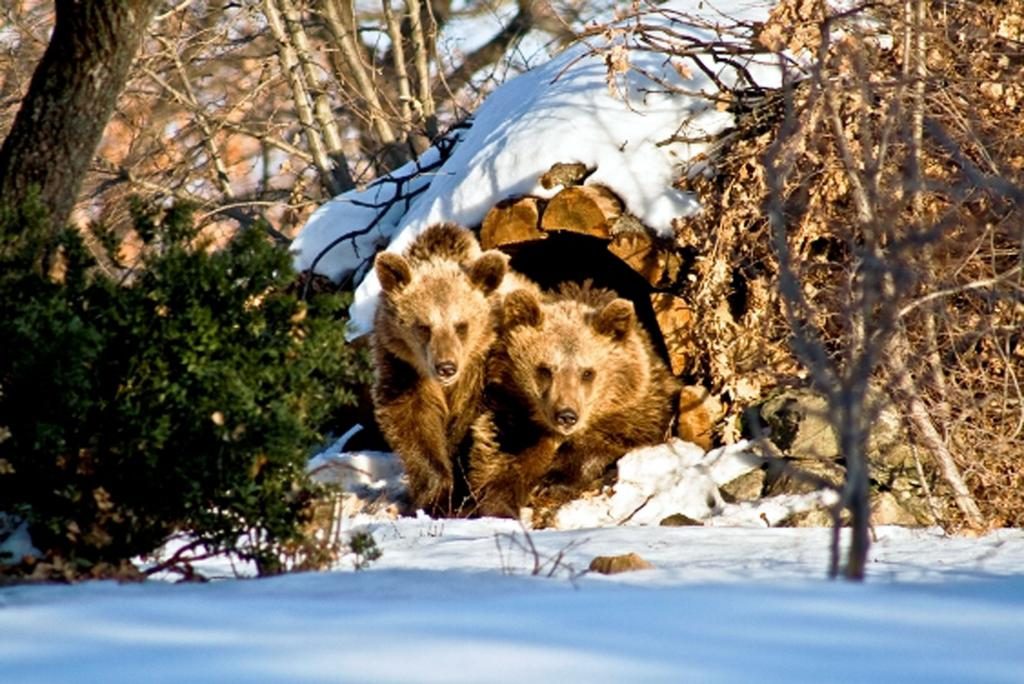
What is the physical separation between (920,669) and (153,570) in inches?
128

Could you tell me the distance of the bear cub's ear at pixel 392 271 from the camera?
32.7 ft

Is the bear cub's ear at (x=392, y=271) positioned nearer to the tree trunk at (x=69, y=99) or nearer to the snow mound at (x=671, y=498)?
the snow mound at (x=671, y=498)

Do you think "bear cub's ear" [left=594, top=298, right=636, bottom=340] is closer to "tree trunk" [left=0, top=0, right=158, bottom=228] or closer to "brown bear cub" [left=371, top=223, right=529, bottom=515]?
"brown bear cub" [left=371, top=223, right=529, bottom=515]

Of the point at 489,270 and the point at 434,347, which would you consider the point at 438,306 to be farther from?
the point at 489,270

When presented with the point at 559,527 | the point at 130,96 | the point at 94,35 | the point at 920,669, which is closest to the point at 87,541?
the point at 94,35

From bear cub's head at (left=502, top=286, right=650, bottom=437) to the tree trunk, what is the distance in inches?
149

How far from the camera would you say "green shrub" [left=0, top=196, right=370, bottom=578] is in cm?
558

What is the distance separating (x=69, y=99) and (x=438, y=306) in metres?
3.67

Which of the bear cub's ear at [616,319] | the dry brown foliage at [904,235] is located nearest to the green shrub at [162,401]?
the dry brown foliage at [904,235]

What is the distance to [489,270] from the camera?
391 inches

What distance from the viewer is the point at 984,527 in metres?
8.15

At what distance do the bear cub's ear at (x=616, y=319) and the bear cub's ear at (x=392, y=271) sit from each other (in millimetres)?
1303

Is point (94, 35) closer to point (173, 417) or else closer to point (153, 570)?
point (173, 417)

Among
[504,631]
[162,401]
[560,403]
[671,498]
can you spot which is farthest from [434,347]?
[504,631]
